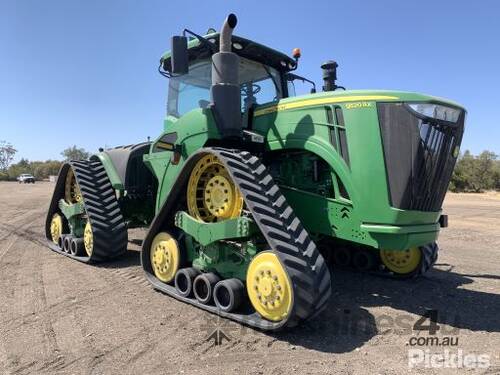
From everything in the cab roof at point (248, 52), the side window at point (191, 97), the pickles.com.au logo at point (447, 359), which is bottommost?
the pickles.com.au logo at point (447, 359)

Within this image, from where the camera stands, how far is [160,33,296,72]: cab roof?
5.64 m

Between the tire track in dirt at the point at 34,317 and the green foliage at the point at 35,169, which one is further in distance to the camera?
the green foliage at the point at 35,169

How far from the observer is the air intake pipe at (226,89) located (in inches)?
194

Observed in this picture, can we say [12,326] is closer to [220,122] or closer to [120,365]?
[120,365]

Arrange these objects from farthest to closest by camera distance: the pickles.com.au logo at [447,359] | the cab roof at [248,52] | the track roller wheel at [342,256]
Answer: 1. the track roller wheel at [342,256]
2. the cab roof at [248,52]
3. the pickles.com.au logo at [447,359]

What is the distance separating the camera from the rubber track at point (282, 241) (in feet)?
12.1

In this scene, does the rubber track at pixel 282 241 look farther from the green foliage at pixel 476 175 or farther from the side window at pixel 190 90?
the green foliage at pixel 476 175

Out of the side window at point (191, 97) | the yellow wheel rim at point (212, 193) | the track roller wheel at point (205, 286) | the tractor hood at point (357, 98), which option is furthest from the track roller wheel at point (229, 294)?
the side window at point (191, 97)

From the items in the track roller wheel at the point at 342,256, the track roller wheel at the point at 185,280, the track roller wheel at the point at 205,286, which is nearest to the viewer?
the track roller wheel at the point at 205,286

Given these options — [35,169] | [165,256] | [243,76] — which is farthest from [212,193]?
[35,169]

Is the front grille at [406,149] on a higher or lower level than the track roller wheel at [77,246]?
higher

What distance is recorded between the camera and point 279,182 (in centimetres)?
509

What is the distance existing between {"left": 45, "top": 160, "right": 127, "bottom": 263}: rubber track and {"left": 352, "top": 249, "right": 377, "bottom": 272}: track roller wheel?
377 cm

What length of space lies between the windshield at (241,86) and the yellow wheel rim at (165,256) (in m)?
1.84
